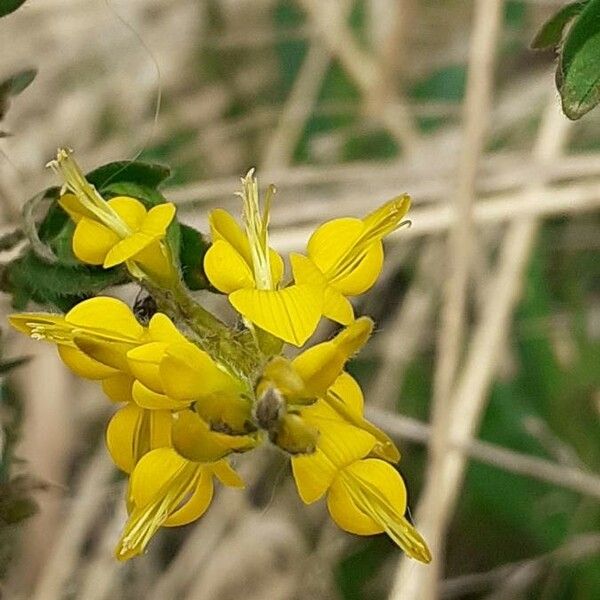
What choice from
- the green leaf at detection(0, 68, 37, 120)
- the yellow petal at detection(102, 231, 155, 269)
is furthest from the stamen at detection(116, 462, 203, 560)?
the green leaf at detection(0, 68, 37, 120)

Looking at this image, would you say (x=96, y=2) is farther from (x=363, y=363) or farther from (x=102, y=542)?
(x=102, y=542)

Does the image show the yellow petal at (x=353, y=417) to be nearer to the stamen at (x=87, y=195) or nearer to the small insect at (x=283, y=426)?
the small insect at (x=283, y=426)

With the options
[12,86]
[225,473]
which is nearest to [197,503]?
[225,473]

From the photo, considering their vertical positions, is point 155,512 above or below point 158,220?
below

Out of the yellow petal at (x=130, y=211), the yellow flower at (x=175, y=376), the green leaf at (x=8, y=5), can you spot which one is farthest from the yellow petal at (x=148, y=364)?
the green leaf at (x=8, y=5)

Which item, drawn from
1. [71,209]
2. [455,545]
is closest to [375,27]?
[455,545]

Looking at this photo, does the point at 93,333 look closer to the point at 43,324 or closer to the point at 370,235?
the point at 43,324
